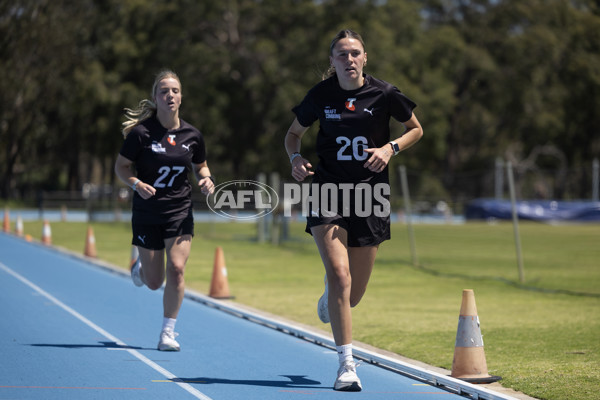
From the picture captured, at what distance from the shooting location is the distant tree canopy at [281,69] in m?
56.3

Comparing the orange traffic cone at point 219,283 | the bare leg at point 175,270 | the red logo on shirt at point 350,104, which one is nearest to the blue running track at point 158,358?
the orange traffic cone at point 219,283

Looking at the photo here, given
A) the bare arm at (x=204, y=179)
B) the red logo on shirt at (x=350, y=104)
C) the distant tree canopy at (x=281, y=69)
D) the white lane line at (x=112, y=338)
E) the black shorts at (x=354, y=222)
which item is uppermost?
the distant tree canopy at (x=281, y=69)

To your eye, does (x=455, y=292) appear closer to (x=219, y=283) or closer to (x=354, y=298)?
(x=219, y=283)

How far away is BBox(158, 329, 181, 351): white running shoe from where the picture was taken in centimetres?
869

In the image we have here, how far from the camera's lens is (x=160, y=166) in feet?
28.2

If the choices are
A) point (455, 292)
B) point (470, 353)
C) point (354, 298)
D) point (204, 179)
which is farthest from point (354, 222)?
point (455, 292)

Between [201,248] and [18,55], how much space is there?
39583 mm

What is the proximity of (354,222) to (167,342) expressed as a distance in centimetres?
265

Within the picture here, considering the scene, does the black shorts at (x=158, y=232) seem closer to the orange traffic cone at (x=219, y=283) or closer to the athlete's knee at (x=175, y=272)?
the athlete's knee at (x=175, y=272)

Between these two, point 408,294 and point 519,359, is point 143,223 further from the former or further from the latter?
point 408,294

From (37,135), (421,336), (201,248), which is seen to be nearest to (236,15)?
(37,135)

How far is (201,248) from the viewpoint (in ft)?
89.7

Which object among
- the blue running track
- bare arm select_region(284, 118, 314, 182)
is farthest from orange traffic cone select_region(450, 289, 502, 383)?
bare arm select_region(284, 118, 314, 182)

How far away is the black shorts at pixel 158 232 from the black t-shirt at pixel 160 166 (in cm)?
5
